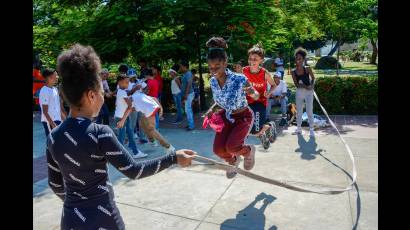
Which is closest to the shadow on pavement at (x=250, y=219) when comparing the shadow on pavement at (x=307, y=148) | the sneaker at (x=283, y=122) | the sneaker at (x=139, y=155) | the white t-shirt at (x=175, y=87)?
the shadow on pavement at (x=307, y=148)

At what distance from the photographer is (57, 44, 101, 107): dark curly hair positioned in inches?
84.2

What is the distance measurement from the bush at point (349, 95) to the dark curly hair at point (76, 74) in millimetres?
10219

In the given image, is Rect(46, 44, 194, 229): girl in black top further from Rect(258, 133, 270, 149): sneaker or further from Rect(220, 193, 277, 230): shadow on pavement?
Rect(258, 133, 270, 149): sneaker

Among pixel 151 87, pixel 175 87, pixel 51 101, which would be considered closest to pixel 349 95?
pixel 175 87

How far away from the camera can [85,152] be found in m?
2.10

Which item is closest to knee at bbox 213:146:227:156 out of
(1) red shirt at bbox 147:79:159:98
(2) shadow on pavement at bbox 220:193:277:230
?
(2) shadow on pavement at bbox 220:193:277:230

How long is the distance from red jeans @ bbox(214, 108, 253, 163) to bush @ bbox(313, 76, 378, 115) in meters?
6.82

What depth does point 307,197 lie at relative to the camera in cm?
502

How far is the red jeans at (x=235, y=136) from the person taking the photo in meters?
5.20

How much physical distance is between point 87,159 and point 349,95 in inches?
417

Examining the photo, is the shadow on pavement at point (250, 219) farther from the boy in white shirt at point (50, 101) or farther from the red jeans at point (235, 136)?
the boy in white shirt at point (50, 101)

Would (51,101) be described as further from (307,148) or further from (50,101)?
(307,148)
